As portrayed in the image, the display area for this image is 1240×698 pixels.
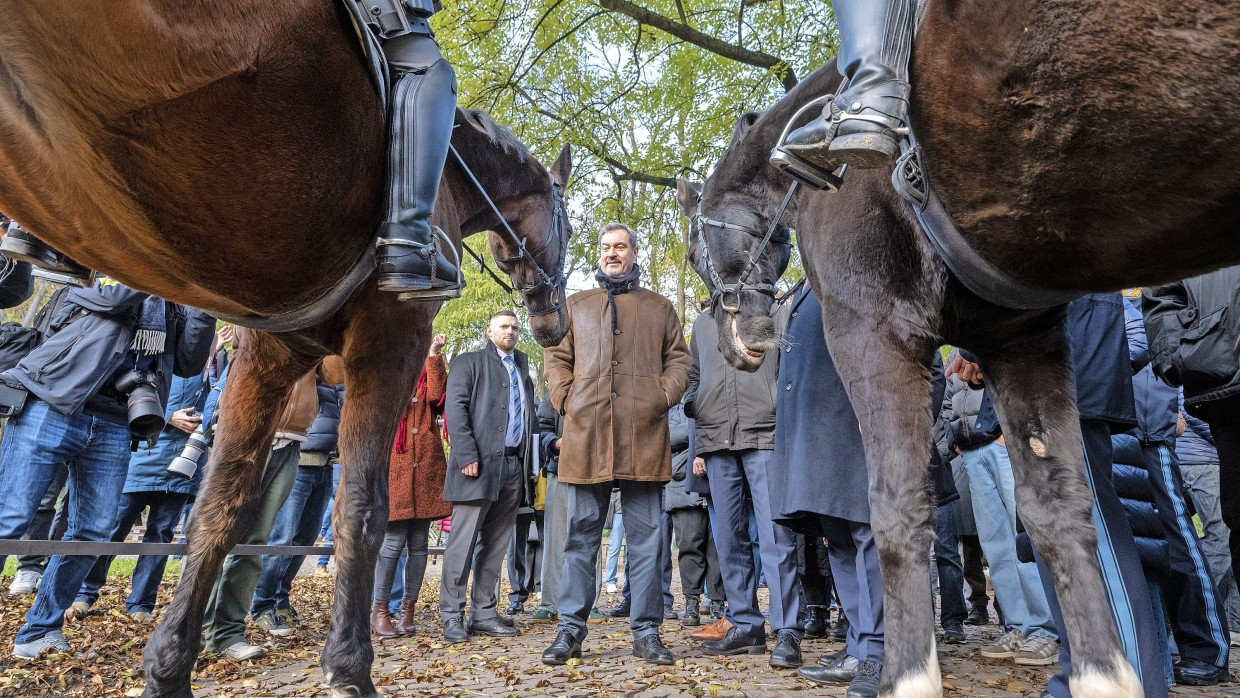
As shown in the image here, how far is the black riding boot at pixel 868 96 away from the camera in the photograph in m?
2.05

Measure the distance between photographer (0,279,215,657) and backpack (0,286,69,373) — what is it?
232mm

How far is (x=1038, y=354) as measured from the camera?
279 cm

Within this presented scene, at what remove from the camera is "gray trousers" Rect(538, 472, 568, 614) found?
7.81 meters

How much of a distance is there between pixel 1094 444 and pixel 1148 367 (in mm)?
3095

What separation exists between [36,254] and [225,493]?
1236mm

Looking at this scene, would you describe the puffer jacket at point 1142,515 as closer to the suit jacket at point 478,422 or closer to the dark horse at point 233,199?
the dark horse at point 233,199

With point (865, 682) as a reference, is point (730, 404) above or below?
above

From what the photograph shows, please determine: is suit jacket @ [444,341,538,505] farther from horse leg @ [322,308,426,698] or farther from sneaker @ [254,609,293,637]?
horse leg @ [322,308,426,698]

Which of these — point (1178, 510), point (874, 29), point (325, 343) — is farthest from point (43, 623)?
point (1178, 510)

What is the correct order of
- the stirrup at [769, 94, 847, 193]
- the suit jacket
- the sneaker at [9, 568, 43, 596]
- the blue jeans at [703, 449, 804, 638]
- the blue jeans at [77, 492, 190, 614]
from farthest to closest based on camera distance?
the sneaker at [9, 568, 43, 596], the suit jacket, the blue jeans at [77, 492, 190, 614], the blue jeans at [703, 449, 804, 638], the stirrup at [769, 94, 847, 193]

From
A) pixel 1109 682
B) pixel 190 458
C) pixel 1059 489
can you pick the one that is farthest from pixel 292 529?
pixel 1109 682

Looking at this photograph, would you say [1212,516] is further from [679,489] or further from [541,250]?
[541,250]

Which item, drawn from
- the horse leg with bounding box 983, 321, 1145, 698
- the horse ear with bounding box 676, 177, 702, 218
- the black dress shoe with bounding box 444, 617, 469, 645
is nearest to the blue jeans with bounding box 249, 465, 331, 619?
the black dress shoe with bounding box 444, 617, 469, 645

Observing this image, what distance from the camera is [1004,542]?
6086 mm
